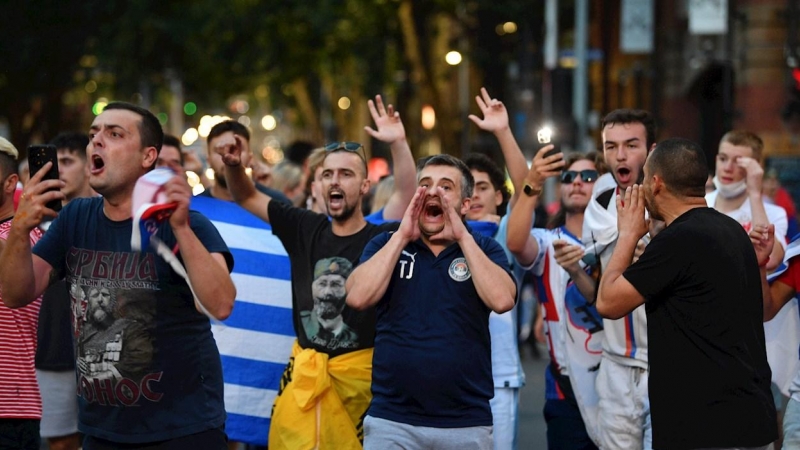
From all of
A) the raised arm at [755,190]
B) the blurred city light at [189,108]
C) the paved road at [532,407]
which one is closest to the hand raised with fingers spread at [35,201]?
the raised arm at [755,190]

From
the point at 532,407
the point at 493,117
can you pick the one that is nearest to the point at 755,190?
the point at 493,117

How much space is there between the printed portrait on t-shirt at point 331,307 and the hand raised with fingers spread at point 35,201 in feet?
6.35

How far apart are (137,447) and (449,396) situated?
1.47 m

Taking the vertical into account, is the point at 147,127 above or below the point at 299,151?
below

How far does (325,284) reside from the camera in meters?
7.32

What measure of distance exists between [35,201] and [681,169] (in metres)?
2.59

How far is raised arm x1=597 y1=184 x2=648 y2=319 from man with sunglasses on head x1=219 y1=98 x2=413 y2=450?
146 centimetres

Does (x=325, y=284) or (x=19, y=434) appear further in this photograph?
(x=325, y=284)

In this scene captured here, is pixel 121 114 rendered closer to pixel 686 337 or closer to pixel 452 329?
pixel 452 329

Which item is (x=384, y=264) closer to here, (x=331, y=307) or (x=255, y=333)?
(x=331, y=307)

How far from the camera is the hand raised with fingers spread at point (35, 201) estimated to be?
18.2ft

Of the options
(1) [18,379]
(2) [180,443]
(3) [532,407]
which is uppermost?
(1) [18,379]

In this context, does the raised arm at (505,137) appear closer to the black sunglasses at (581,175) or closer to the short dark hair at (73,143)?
the black sunglasses at (581,175)

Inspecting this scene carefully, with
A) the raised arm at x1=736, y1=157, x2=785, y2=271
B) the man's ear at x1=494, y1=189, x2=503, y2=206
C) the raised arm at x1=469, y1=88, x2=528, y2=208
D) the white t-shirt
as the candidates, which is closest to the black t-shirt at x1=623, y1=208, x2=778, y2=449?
the white t-shirt
